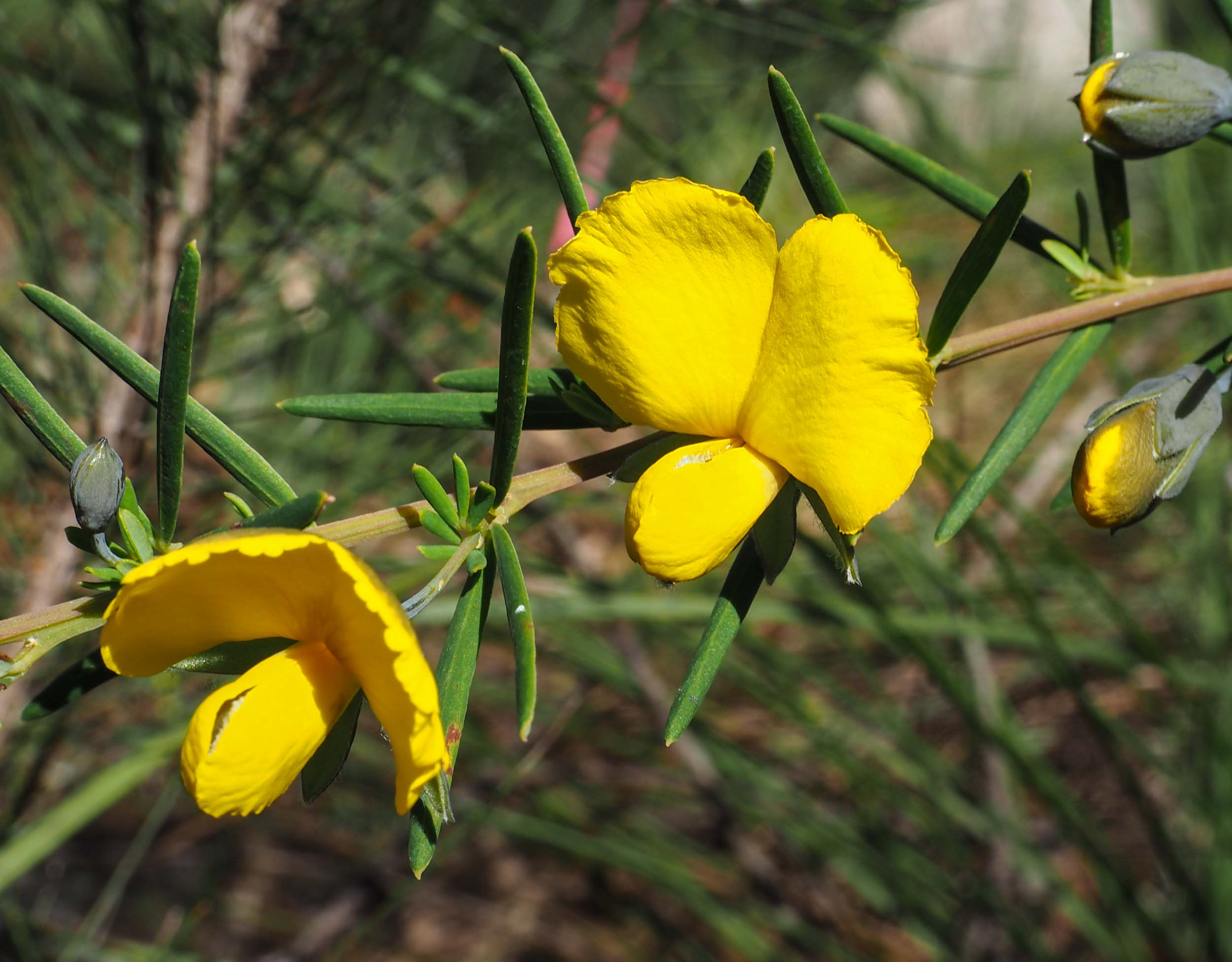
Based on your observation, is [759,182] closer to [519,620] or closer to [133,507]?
[519,620]

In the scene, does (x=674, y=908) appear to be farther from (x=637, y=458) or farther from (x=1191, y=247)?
(x=637, y=458)

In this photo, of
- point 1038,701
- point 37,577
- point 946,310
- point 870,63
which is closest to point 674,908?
point 1038,701

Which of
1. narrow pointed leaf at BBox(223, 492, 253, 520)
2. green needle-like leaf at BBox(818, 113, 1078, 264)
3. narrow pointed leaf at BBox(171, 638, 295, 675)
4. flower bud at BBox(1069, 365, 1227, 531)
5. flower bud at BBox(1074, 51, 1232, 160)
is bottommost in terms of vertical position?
narrow pointed leaf at BBox(171, 638, 295, 675)

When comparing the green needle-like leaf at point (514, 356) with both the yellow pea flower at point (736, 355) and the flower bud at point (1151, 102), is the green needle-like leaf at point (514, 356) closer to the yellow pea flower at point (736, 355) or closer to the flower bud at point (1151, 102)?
the yellow pea flower at point (736, 355)

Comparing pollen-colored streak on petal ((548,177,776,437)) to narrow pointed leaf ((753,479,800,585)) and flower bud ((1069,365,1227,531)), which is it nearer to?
narrow pointed leaf ((753,479,800,585))

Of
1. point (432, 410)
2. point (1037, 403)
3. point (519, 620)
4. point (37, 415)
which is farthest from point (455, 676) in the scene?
point (1037, 403)

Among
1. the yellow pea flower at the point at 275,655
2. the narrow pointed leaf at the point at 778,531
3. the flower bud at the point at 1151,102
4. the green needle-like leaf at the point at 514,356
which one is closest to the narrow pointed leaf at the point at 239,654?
the yellow pea flower at the point at 275,655

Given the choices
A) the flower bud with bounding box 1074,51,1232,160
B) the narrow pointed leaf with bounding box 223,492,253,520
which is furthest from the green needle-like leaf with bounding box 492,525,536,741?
the flower bud with bounding box 1074,51,1232,160
